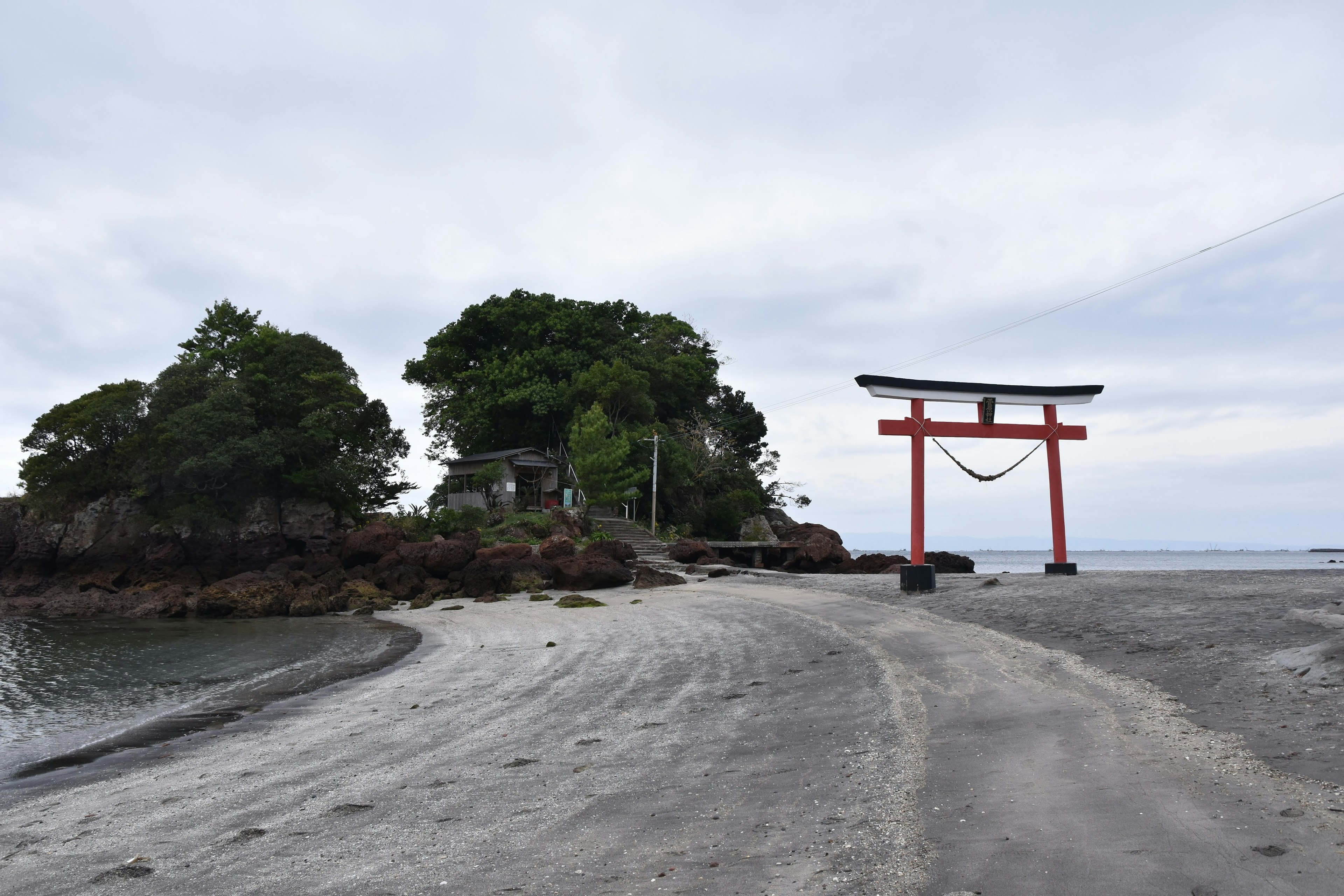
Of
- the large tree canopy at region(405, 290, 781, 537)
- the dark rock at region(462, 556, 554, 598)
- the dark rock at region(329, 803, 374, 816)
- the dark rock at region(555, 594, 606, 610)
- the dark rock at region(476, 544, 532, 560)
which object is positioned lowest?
the dark rock at region(329, 803, 374, 816)

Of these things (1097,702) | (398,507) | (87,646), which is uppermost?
(398,507)

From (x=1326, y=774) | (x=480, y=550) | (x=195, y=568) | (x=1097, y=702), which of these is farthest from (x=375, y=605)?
(x=1326, y=774)

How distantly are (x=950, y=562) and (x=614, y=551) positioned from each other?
13.7 m

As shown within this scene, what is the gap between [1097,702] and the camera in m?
7.05

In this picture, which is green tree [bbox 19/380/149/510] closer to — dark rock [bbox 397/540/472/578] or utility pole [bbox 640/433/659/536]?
dark rock [bbox 397/540/472/578]

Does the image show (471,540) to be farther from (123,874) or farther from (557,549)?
(123,874)

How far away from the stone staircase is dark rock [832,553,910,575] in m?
7.35

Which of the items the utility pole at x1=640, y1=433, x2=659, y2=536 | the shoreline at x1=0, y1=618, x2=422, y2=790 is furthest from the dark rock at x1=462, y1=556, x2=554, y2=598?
the shoreline at x1=0, y1=618, x2=422, y2=790

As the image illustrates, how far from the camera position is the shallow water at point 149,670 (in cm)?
995

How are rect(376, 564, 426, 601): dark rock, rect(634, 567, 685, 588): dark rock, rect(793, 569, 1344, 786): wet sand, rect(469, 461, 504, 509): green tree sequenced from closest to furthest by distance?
rect(793, 569, 1344, 786): wet sand, rect(634, 567, 685, 588): dark rock, rect(376, 564, 426, 601): dark rock, rect(469, 461, 504, 509): green tree

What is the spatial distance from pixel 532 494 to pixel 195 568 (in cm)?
1611

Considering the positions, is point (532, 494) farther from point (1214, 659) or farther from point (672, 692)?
point (1214, 659)

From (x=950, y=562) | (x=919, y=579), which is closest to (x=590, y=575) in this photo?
(x=919, y=579)

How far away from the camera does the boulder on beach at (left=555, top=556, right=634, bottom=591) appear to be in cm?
2498
